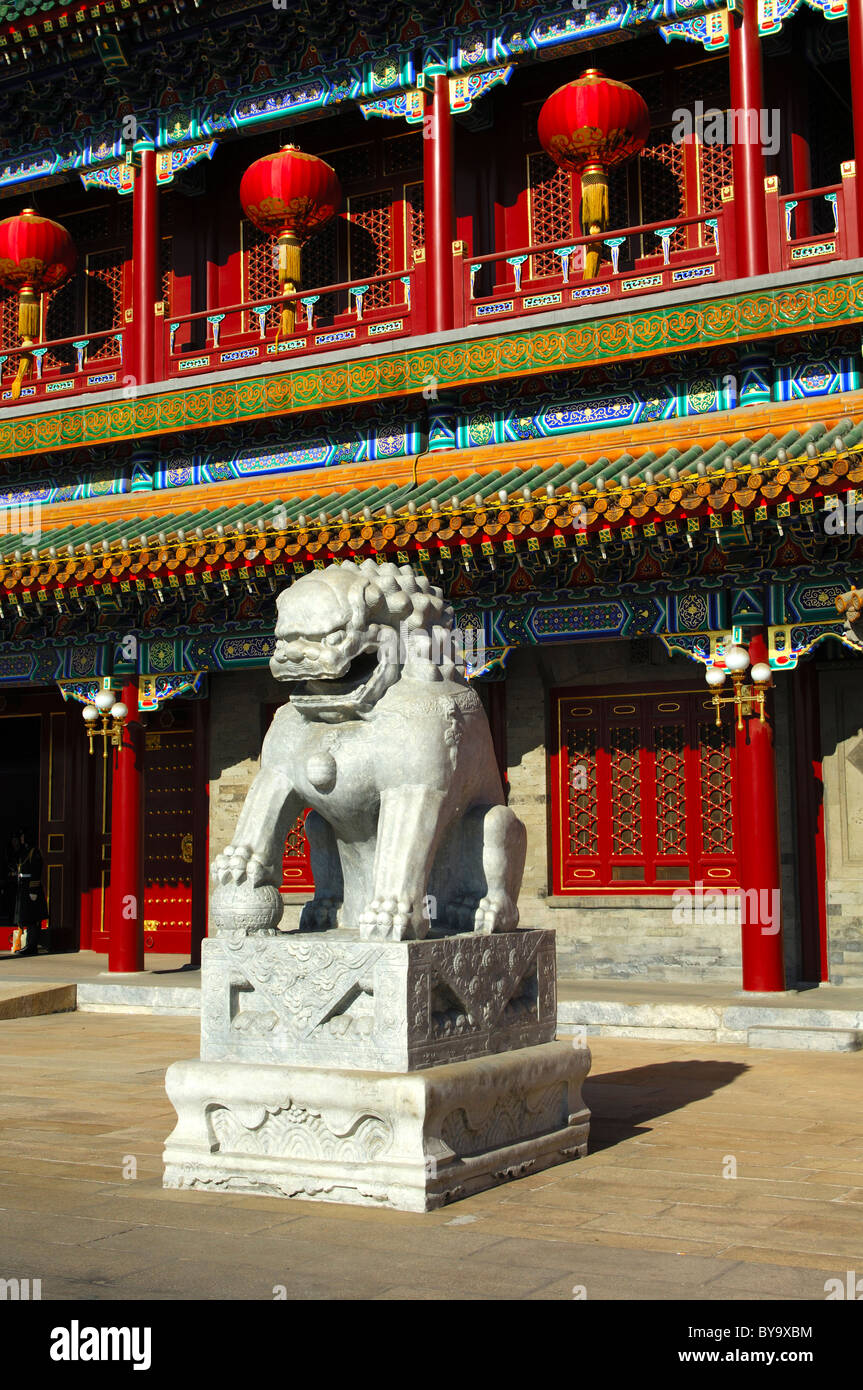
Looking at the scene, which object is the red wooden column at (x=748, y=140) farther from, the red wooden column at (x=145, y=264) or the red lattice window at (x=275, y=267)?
the red wooden column at (x=145, y=264)

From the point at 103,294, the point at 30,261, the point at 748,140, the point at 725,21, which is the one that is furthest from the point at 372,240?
the point at 748,140

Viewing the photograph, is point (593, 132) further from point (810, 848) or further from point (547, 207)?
point (810, 848)

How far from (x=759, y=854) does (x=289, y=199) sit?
7.40 metres

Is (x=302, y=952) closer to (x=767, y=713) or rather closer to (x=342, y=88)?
(x=767, y=713)

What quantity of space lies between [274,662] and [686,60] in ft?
33.1

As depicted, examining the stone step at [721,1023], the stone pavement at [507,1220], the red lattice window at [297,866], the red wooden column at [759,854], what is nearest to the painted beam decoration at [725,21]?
the red wooden column at [759,854]

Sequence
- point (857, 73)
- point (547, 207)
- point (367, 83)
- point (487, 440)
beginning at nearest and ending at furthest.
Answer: point (857, 73), point (487, 440), point (367, 83), point (547, 207)

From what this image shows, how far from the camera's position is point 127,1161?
561cm

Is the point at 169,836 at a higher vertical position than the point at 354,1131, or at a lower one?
higher

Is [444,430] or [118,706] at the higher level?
[444,430]

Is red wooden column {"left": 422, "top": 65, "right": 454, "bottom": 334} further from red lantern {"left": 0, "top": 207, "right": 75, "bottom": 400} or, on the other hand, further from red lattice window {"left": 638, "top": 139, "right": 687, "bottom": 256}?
red lantern {"left": 0, "top": 207, "right": 75, "bottom": 400}

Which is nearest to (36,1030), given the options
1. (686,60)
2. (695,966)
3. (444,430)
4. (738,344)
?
(695,966)

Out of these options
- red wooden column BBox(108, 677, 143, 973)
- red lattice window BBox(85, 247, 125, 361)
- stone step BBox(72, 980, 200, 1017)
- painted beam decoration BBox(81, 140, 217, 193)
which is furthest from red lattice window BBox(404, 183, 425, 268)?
stone step BBox(72, 980, 200, 1017)

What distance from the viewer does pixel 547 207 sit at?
1387 centimetres
